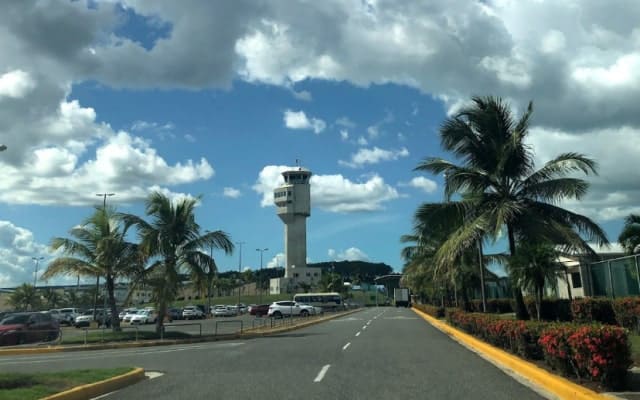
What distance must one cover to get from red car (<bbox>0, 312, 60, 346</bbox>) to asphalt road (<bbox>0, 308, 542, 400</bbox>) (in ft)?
26.7

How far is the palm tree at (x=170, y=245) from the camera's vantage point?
26438 millimetres

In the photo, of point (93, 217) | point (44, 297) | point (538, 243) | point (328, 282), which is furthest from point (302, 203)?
point (538, 243)

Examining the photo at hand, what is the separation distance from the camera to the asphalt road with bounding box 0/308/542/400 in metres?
9.83

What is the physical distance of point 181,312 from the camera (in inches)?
2598

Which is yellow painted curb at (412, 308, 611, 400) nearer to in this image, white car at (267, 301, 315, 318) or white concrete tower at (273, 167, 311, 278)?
white car at (267, 301, 315, 318)

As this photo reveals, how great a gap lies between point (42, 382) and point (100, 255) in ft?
60.2

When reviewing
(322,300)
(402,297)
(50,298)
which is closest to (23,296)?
(50,298)

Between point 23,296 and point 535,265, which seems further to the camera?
point 23,296

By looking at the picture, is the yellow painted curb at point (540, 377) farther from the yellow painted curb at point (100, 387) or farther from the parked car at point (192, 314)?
the parked car at point (192, 314)

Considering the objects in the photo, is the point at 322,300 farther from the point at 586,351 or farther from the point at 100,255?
the point at 586,351

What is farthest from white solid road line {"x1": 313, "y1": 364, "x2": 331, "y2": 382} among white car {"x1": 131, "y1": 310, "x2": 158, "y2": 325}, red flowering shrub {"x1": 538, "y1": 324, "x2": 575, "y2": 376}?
white car {"x1": 131, "y1": 310, "x2": 158, "y2": 325}

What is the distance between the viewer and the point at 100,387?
1073 centimetres

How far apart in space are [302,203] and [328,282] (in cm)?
2533

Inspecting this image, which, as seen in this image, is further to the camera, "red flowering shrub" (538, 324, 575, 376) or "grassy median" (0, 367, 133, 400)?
"red flowering shrub" (538, 324, 575, 376)
